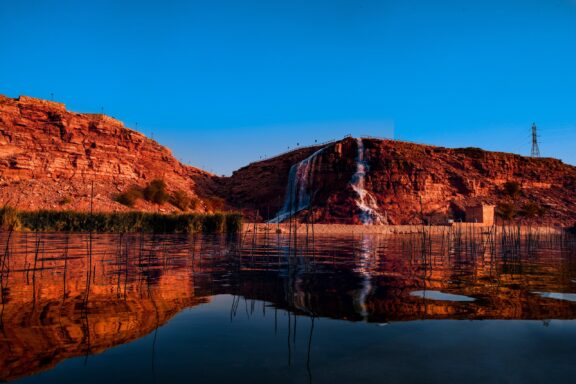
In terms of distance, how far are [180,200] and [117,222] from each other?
3277 centimetres

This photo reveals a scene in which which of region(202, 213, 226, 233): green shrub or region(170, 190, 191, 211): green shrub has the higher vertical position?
region(170, 190, 191, 211): green shrub

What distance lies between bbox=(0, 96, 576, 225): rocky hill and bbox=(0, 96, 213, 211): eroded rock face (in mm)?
138

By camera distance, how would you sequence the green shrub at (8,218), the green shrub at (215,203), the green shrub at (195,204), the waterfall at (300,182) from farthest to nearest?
1. the green shrub at (215,203)
2. the waterfall at (300,182)
3. the green shrub at (195,204)
4. the green shrub at (8,218)

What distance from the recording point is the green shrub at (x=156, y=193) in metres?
57.9

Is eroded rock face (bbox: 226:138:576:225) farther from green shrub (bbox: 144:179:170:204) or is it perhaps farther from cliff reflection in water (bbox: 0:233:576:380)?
cliff reflection in water (bbox: 0:233:576:380)

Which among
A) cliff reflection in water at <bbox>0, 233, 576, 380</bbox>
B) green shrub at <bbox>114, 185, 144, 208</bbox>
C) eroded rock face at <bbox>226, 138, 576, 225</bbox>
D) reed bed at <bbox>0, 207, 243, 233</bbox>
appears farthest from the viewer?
eroded rock face at <bbox>226, 138, 576, 225</bbox>

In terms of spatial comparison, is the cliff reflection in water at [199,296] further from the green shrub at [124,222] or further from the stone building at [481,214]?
the stone building at [481,214]

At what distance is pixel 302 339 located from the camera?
3781 mm

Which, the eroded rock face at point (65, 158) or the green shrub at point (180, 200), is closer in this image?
the eroded rock face at point (65, 158)

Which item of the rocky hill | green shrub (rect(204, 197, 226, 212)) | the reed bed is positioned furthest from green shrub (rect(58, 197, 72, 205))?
green shrub (rect(204, 197, 226, 212))

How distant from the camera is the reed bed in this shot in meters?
27.5

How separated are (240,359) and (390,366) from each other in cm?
112

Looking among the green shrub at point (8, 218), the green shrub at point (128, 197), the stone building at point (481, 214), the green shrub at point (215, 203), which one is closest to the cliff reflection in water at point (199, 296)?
the green shrub at point (8, 218)

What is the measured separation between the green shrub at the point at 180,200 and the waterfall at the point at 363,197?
81.1 feet
